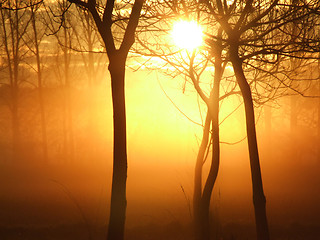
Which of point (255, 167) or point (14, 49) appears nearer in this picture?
point (255, 167)

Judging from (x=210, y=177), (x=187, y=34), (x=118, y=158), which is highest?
(x=187, y=34)

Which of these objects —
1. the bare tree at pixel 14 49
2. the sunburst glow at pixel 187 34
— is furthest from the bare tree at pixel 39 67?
the sunburst glow at pixel 187 34

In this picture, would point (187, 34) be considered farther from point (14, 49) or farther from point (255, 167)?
point (14, 49)

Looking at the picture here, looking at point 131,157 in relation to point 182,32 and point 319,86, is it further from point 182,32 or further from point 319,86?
point 182,32

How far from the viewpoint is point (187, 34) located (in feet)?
27.6

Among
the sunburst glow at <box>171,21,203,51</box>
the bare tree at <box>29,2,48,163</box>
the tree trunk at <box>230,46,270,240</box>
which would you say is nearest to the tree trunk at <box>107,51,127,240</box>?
the sunburst glow at <box>171,21,203,51</box>

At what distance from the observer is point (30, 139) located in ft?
94.8

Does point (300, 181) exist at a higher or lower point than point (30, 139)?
lower

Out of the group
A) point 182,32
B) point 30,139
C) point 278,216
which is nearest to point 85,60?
point 30,139

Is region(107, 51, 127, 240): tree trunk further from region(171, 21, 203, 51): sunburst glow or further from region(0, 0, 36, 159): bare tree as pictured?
region(0, 0, 36, 159): bare tree

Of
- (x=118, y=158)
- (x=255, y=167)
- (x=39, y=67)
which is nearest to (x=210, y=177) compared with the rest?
(x=255, y=167)

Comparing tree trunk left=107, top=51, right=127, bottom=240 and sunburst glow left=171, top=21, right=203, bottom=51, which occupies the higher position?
sunburst glow left=171, top=21, right=203, bottom=51

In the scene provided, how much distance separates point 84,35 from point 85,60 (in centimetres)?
141

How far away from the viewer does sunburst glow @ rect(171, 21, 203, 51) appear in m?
8.09
